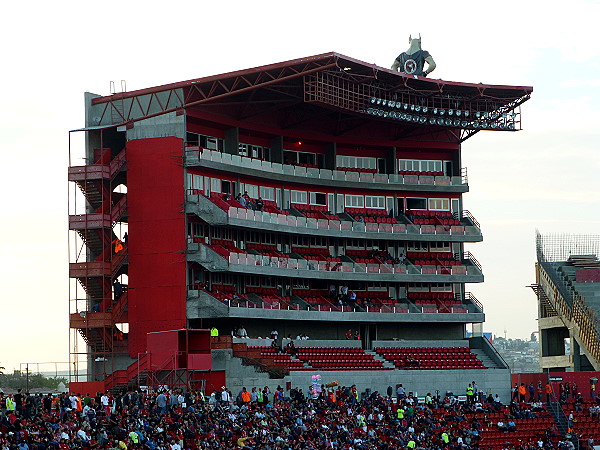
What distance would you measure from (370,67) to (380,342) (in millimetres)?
17236

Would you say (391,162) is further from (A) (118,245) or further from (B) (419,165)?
(A) (118,245)

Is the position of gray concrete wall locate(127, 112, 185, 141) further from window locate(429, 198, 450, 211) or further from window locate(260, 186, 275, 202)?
window locate(429, 198, 450, 211)

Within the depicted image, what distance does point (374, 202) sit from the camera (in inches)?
3167

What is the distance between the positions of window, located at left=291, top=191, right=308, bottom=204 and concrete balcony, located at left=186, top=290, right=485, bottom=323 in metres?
8.50

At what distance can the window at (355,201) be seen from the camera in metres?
79.7

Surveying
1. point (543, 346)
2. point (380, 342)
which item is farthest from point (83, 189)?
point (543, 346)

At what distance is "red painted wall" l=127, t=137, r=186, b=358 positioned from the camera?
67.6 m

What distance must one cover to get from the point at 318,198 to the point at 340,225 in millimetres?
3861

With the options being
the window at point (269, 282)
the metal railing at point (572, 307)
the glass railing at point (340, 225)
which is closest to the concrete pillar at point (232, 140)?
the glass railing at point (340, 225)

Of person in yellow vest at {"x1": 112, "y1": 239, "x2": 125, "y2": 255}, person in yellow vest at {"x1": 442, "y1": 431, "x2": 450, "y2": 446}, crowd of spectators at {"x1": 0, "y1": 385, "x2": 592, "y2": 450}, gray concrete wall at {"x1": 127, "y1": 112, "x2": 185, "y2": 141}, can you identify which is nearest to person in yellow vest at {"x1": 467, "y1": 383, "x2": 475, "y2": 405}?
crowd of spectators at {"x1": 0, "y1": 385, "x2": 592, "y2": 450}

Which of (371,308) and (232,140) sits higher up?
(232,140)

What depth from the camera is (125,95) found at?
70.5 metres

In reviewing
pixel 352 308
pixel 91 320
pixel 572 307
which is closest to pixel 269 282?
pixel 352 308

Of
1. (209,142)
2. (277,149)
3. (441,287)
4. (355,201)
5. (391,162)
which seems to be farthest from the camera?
(391,162)
